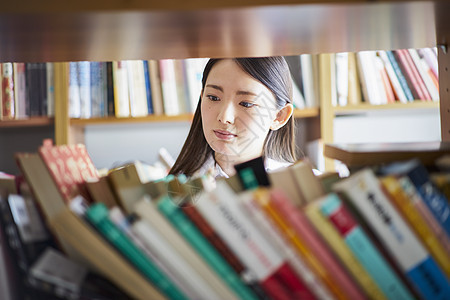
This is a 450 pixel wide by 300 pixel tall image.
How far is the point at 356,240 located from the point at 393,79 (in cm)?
186

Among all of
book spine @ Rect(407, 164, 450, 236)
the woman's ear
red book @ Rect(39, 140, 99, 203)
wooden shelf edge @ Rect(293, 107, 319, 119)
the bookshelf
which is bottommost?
book spine @ Rect(407, 164, 450, 236)

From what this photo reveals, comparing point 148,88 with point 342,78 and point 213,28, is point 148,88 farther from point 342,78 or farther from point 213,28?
point 213,28

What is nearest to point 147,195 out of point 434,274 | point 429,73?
point 434,274

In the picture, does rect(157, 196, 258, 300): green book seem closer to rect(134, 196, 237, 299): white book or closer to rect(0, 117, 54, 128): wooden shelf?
rect(134, 196, 237, 299): white book

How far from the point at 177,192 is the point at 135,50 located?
25cm

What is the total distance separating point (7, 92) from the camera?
7.46 ft

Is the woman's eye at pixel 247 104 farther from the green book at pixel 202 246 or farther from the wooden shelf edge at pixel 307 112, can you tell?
the green book at pixel 202 246

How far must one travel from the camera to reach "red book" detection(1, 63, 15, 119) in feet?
7.46

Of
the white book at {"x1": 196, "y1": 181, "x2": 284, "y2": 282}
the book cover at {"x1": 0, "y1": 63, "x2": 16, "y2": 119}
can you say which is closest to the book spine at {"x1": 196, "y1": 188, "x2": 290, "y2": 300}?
the white book at {"x1": 196, "y1": 181, "x2": 284, "y2": 282}

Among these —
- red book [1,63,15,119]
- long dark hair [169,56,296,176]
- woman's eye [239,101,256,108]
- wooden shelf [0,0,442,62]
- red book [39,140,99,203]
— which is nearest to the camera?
wooden shelf [0,0,442,62]

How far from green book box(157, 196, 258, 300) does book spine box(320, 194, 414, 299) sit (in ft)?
0.42

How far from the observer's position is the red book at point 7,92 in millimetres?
2273

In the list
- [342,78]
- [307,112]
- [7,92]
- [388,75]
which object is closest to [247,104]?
[307,112]

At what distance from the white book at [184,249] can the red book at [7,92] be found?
1.87m
